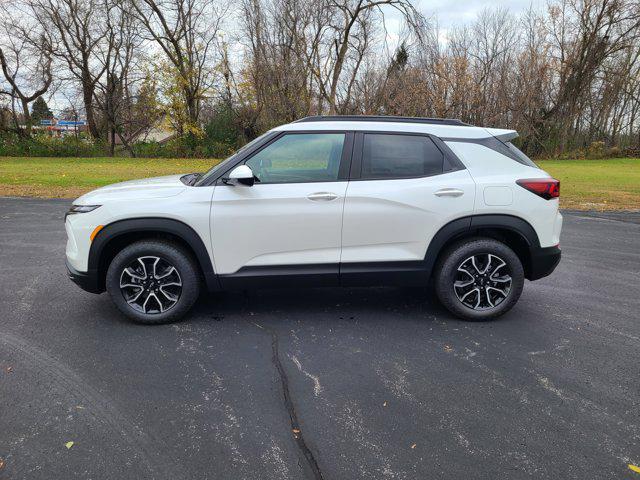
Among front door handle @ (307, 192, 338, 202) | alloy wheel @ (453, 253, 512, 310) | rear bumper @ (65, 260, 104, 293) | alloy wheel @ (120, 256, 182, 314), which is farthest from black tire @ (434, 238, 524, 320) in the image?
rear bumper @ (65, 260, 104, 293)

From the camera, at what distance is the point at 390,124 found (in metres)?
4.18

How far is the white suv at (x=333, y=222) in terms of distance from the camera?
3.89 m

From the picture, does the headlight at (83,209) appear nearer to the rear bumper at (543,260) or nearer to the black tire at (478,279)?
the black tire at (478,279)

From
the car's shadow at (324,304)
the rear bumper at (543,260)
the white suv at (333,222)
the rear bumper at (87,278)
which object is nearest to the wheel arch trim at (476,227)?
the white suv at (333,222)

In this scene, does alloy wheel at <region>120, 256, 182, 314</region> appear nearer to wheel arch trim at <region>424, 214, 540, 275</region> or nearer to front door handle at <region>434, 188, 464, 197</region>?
wheel arch trim at <region>424, 214, 540, 275</region>

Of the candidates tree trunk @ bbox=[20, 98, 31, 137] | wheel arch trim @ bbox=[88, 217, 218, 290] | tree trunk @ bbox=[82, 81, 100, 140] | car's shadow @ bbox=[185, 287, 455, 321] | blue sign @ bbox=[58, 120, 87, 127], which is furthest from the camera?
blue sign @ bbox=[58, 120, 87, 127]

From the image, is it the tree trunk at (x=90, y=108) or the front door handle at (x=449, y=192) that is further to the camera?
the tree trunk at (x=90, y=108)

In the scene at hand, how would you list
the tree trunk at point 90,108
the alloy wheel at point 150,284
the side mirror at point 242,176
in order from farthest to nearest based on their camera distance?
the tree trunk at point 90,108, the alloy wheel at point 150,284, the side mirror at point 242,176

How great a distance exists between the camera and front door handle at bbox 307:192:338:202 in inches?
153

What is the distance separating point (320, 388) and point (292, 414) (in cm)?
34

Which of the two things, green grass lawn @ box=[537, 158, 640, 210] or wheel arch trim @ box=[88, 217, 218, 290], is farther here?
green grass lawn @ box=[537, 158, 640, 210]

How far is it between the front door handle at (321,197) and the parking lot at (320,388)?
110 cm

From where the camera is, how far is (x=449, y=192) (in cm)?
399

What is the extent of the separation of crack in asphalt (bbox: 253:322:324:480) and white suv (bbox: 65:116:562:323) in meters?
0.63
